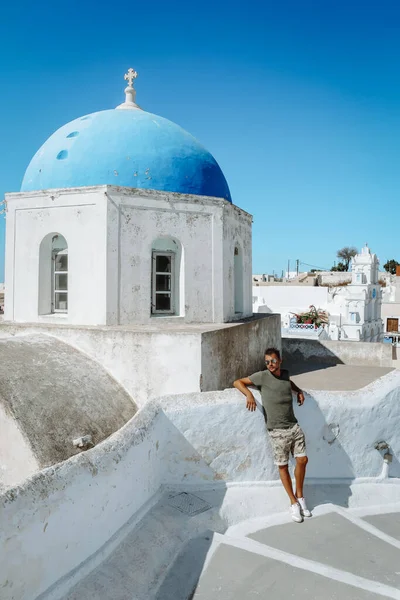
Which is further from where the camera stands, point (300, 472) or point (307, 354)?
point (307, 354)

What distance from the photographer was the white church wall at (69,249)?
7.17 meters

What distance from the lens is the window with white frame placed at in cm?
788

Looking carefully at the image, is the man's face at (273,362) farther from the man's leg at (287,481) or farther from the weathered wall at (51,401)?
the weathered wall at (51,401)

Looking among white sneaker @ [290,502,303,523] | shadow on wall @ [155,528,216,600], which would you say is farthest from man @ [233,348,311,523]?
shadow on wall @ [155,528,216,600]

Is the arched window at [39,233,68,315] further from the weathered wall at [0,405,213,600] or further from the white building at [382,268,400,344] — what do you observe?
the white building at [382,268,400,344]

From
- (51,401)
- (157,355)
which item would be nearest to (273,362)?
(157,355)

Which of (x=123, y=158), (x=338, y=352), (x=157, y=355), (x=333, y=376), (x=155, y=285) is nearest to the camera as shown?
(x=157, y=355)

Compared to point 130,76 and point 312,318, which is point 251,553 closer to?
point 130,76

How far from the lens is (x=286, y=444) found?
4625 mm

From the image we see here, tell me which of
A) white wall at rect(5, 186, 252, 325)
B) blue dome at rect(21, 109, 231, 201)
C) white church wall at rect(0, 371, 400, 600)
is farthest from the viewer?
blue dome at rect(21, 109, 231, 201)

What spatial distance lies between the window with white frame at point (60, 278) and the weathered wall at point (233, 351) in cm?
284

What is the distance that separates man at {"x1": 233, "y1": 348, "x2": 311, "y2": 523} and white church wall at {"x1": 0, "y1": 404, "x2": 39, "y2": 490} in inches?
81.9

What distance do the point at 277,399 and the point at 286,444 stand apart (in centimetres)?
46

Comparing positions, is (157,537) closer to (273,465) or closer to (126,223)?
(273,465)
